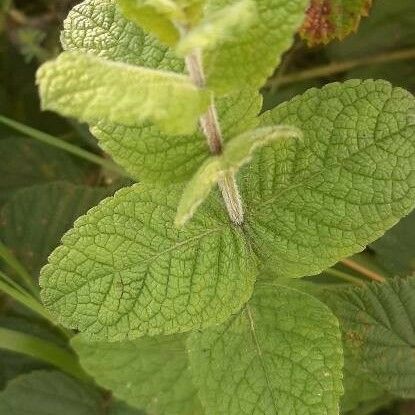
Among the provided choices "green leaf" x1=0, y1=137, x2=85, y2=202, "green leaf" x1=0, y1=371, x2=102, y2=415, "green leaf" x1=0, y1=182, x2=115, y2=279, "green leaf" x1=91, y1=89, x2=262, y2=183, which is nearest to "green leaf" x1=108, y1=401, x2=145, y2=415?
"green leaf" x1=0, y1=371, x2=102, y2=415

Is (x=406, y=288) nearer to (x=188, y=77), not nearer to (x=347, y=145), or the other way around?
(x=347, y=145)

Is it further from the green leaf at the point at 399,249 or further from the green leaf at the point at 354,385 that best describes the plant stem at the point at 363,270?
the green leaf at the point at 354,385

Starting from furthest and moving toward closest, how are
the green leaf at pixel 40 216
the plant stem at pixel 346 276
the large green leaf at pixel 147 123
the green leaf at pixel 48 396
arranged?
the green leaf at pixel 40 216, the green leaf at pixel 48 396, the plant stem at pixel 346 276, the large green leaf at pixel 147 123

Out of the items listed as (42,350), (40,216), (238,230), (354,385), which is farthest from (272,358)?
(40,216)

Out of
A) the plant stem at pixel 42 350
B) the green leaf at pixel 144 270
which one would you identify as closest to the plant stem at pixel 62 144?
the plant stem at pixel 42 350

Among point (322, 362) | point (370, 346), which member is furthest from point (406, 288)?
point (322, 362)

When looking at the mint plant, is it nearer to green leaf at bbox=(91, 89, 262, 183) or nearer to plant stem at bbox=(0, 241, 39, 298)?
green leaf at bbox=(91, 89, 262, 183)

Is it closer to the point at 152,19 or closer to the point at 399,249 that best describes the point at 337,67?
the point at 399,249
